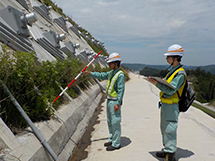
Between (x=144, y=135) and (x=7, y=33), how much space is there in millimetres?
4860

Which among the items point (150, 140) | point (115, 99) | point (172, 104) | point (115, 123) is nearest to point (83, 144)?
point (115, 123)

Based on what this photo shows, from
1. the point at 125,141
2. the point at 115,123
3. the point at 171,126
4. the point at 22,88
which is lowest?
the point at 125,141

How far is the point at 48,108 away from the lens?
4180mm

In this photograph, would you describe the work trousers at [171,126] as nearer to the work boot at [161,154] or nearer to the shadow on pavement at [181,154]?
the work boot at [161,154]

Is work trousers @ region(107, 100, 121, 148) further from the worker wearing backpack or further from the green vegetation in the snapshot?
the green vegetation

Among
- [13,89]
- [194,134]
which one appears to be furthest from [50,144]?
[194,134]

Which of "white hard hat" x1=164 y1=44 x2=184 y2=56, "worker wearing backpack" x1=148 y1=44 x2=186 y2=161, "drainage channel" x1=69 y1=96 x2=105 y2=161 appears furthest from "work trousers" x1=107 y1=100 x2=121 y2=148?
"white hard hat" x1=164 y1=44 x2=184 y2=56

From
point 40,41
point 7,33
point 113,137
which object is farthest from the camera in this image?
point 40,41

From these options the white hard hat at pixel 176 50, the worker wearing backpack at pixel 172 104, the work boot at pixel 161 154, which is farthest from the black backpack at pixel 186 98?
the work boot at pixel 161 154

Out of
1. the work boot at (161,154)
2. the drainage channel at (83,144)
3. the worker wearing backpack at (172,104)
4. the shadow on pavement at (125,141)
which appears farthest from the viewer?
the shadow on pavement at (125,141)

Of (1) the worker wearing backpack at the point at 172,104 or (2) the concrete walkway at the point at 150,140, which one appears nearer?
(1) the worker wearing backpack at the point at 172,104

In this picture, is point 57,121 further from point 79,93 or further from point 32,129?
point 79,93

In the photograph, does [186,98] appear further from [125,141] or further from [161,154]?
[125,141]

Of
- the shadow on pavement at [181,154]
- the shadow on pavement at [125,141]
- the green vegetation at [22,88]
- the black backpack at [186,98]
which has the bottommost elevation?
the shadow on pavement at [181,154]
